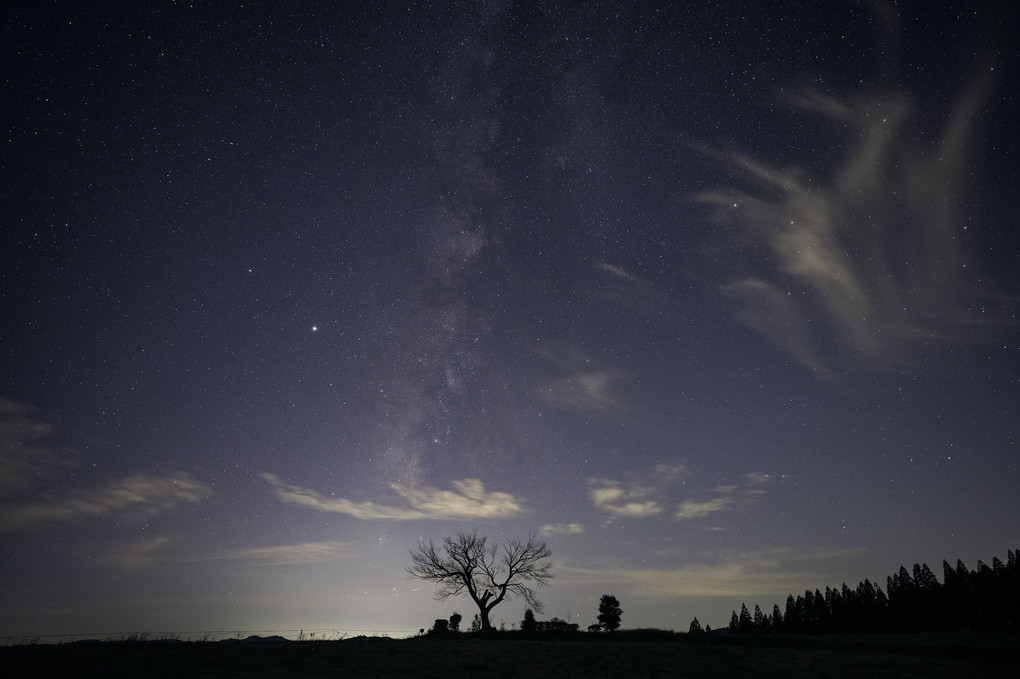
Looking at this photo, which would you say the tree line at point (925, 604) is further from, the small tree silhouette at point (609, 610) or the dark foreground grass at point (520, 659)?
the dark foreground grass at point (520, 659)

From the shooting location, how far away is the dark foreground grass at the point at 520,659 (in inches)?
674

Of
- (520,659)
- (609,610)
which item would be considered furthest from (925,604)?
(520,659)

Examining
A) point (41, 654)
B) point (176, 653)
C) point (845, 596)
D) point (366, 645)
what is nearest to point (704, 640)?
point (366, 645)

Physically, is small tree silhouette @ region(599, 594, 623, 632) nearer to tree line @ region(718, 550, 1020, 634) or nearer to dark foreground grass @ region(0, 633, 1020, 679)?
tree line @ region(718, 550, 1020, 634)

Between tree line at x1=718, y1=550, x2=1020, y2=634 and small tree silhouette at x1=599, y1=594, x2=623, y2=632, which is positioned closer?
small tree silhouette at x1=599, y1=594, x2=623, y2=632

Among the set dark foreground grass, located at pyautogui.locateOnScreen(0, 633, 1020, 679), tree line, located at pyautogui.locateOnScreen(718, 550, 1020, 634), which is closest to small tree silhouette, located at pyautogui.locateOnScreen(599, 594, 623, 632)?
tree line, located at pyautogui.locateOnScreen(718, 550, 1020, 634)

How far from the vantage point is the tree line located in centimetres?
7781

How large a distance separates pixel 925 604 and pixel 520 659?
97814 millimetres

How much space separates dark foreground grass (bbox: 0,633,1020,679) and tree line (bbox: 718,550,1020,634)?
45491 mm

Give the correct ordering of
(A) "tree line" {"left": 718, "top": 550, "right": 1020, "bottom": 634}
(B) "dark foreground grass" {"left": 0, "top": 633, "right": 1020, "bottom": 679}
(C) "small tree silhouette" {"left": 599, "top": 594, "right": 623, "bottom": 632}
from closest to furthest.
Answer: (B) "dark foreground grass" {"left": 0, "top": 633, "right": 1020, "bottom": 679}
(C) "small tree silhouette" {"left": 599, "top": 594, "right": 623, "bottom": 632}
(A) "tree line" {"left": 718, "top": 550, "right": 1020, "bottom": 634}

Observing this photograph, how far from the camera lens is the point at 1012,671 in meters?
24.2

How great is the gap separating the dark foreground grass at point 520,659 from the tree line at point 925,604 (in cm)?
Answer: 4549

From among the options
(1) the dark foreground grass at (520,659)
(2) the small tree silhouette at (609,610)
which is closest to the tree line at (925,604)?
(2) the small tree silhouette at (609,610)

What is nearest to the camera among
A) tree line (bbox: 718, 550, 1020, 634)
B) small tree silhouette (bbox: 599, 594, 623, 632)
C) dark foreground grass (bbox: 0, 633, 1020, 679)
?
dark foreground grass (bbox: 0, 633, 1020, 679)
